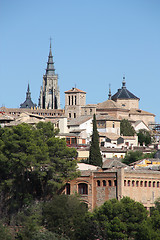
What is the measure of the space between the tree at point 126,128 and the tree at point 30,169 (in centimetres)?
5486

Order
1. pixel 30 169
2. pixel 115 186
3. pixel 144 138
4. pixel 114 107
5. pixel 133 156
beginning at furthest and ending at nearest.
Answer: pixel 114 107
pixel 144 138
pixel 133 156
pixel 30 169
pixel 115 186

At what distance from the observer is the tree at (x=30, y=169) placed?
76250 millimetres

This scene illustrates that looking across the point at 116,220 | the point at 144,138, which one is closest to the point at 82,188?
the point at 116,220

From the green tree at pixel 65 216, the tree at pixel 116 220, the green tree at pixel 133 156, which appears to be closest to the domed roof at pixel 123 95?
the green tree at pixel 133 156

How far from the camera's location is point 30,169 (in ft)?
256

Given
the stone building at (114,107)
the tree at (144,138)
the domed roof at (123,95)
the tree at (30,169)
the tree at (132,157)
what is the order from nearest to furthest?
the tree at (30,169)
the tree at (132,157)
the tree at (144,138)
the stone building at (114,107)
the domed roof at (123,95)

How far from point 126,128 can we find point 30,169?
196ft

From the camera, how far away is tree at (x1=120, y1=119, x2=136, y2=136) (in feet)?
440

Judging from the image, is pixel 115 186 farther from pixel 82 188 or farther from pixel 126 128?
pixel 126 128

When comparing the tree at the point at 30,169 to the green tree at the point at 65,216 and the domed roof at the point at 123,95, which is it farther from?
the domed roof at the point at 123,95

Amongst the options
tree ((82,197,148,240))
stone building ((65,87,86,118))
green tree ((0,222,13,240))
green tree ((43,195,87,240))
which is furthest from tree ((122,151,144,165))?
stone building ((65,87,86,118))

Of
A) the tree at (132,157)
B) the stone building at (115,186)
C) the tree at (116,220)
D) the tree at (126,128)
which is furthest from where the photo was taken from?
the tree at (126,128)

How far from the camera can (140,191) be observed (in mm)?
76562

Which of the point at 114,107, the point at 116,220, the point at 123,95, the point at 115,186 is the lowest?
the point at 116,220
